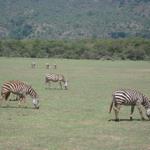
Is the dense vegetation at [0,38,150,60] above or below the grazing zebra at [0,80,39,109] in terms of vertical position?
above

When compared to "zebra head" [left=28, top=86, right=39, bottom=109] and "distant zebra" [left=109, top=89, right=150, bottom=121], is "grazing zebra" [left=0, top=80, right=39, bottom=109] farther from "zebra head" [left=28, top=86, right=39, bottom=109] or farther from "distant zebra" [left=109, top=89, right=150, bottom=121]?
"distant zebra" [left=109, top=89, right=150, bottom=121]

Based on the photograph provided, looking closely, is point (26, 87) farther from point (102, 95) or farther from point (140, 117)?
point (102, 95)

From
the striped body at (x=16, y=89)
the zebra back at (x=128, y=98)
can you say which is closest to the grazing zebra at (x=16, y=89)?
the striped body at (x=16, y=89)

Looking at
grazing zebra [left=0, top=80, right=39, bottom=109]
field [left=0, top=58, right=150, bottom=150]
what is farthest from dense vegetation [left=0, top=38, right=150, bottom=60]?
grazing zebra [left=0, top=80, right=39, bottom=109]

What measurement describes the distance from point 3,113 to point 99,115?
3728mm

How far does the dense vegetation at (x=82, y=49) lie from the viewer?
10556cm

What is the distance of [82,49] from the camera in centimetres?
10969

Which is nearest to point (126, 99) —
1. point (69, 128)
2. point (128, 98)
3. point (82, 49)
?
point (128, 98)

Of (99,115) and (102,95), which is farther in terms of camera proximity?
(102,95)

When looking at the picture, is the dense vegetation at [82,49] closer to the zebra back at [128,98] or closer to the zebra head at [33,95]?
the zebra head at [33,95]

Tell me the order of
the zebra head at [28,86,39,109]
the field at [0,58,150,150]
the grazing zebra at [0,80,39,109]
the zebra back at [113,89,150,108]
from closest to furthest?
the field at [0,58,150,150] → the zebra back at [113,89,150,108] → the grazing zebra at [0,80,39,109] → the zebra head at [28,86,39,109]

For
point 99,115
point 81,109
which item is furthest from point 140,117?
A: point 81,109

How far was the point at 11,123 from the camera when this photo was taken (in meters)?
17.8

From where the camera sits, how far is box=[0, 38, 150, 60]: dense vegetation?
346ft
